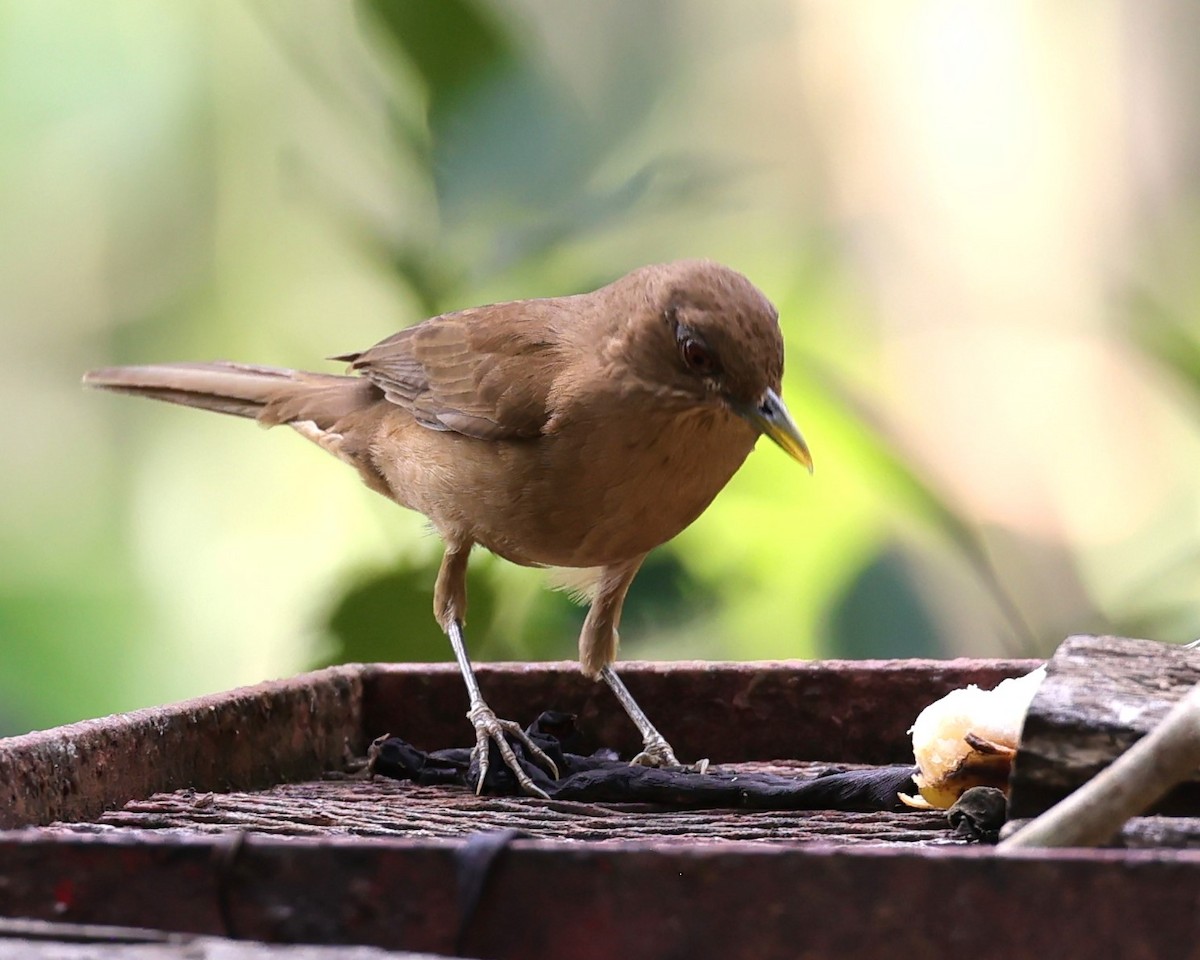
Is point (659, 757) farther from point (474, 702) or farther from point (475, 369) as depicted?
point (475, 369)

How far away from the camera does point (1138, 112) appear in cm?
454

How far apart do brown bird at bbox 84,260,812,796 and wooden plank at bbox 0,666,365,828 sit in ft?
0.94

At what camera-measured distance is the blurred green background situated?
4270mm

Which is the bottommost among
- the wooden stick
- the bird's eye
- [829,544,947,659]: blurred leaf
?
the wooden stick

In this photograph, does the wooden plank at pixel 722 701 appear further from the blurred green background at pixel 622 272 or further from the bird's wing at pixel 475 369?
the blurred green background at pixel 622 272

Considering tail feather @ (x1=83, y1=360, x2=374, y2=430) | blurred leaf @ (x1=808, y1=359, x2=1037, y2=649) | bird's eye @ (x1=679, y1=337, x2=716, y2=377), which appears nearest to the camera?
bird's eye @ (x1=679, y1=337, x2=716, y2=377)

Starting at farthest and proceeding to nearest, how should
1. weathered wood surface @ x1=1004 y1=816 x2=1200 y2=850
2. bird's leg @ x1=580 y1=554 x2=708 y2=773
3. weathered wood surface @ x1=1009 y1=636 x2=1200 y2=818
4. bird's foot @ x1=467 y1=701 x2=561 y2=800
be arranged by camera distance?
bird's leg @ x1=580 y1=554 x2=708 y2=773
bird's foot @ x1=467 y1=701 x2=561 y2=800
weathered wood surface @ x1=1009 y1=636 x2=1200 y2=818
weathered wood surface @ x1=1004 y1=816 x2=1200 y2=850

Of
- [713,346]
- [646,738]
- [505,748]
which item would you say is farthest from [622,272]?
[505,748]

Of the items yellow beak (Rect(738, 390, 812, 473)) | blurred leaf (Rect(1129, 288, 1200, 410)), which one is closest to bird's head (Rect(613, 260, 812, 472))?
yellow beak (Rect(738, 390, 812, 473))

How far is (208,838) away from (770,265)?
351 cm

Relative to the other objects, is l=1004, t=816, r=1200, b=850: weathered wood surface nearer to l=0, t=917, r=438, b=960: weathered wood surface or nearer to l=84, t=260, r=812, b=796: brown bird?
l=0, t=917, r=438, b=960: weathered wood surface

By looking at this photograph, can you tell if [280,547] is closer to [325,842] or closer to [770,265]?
[770,265]

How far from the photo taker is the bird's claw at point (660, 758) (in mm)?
2664

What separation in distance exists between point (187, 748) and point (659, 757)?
87 cm
